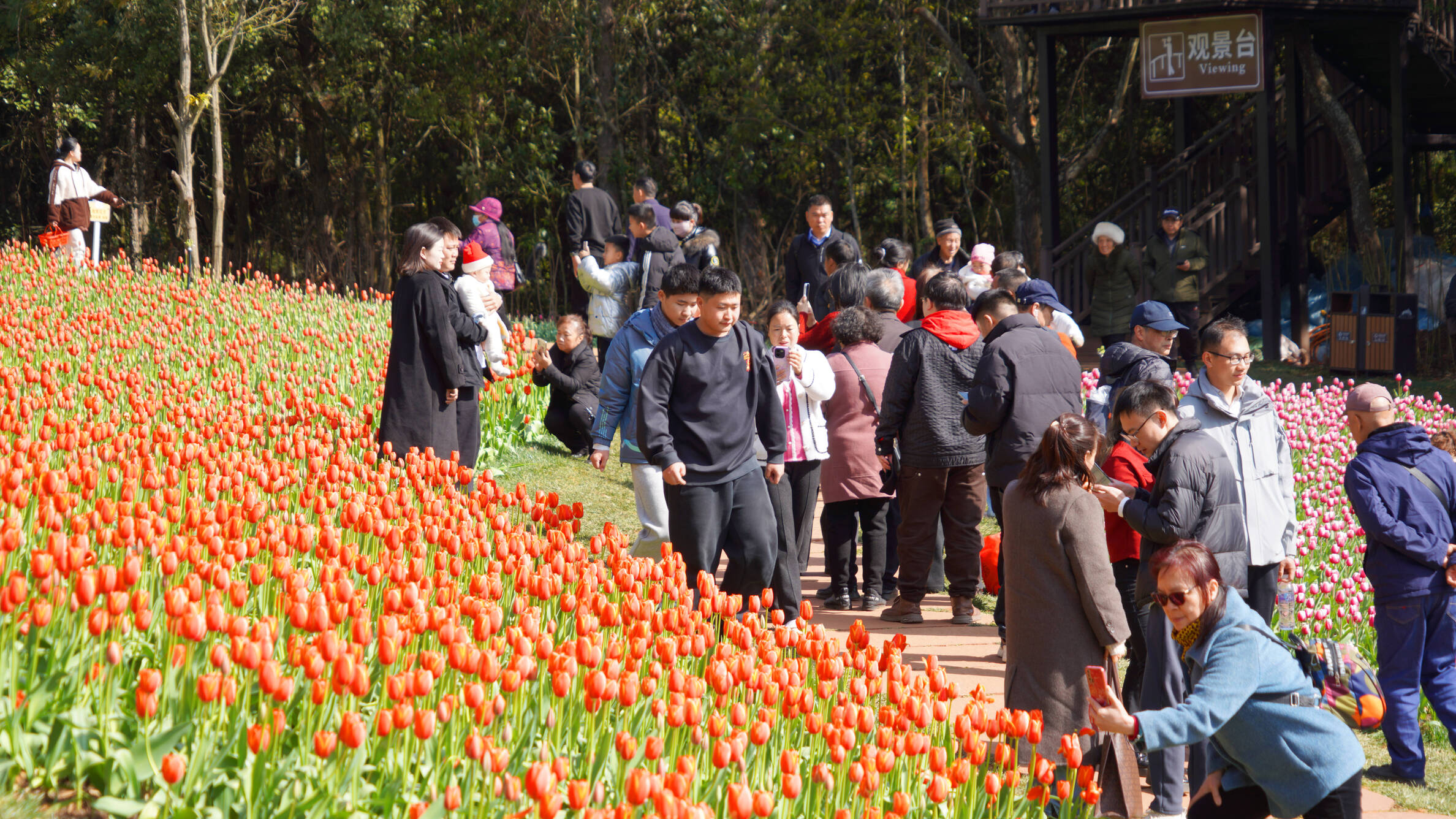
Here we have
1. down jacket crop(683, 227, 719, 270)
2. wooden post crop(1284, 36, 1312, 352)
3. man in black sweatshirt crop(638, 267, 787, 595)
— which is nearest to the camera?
man in black sweatshirt crop(638, 267, 787, 595)

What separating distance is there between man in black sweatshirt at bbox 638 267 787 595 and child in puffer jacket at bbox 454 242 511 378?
1.96 metres

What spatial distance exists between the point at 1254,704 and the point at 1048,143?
1291 centimetres

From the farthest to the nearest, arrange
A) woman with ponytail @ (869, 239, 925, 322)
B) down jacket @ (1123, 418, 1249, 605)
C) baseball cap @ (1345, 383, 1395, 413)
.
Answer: woman with ponytail @ (869, 239, 925, 322) → baseball cap @ (1345, 383, 1395, 413) → down jacket @ (1123, 418, 1249, 605)

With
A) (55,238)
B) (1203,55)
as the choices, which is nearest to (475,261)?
(55,238)

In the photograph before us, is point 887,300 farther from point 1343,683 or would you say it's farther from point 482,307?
point 1343,683

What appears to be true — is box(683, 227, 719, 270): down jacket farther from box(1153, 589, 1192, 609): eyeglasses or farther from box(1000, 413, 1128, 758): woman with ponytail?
box(1153, 589, 1192, 609): eyeglasses

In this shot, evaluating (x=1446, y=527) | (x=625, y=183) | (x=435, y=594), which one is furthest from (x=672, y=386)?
(x=625, y=183)

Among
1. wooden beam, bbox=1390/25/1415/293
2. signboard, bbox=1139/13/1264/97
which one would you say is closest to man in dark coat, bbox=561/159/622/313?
signboard, bbox=1139/13/1264/97

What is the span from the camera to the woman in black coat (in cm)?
683

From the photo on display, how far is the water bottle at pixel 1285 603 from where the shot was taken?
5.53 metres

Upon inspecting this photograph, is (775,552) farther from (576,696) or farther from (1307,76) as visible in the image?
(1307,76)

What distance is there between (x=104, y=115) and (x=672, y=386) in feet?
72.9

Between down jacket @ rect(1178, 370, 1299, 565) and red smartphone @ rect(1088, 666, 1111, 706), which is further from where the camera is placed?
down jacket @ rect(1178, 370, 1299, 565)

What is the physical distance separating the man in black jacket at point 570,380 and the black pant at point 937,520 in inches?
143
